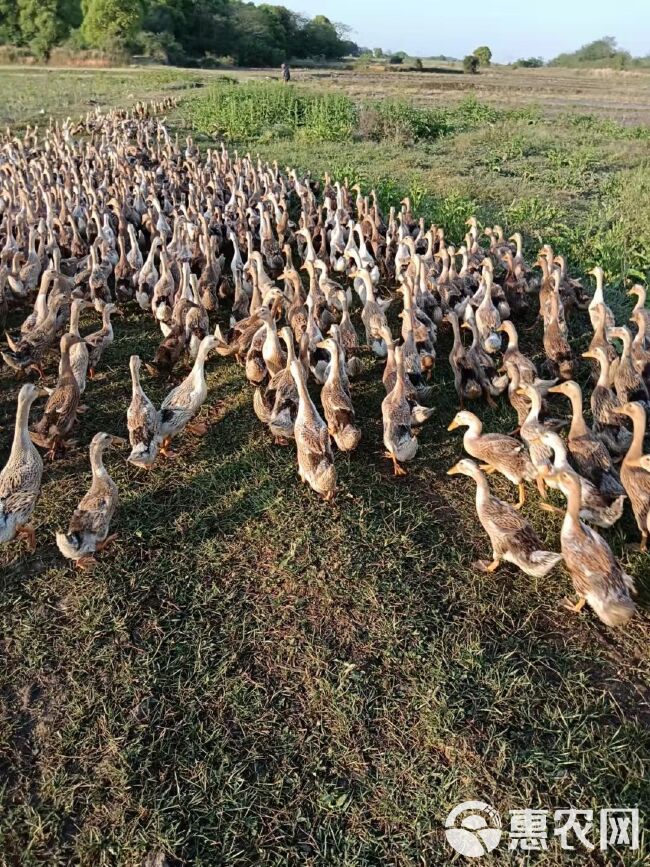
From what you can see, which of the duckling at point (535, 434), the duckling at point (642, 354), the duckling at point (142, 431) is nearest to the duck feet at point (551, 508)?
the duckling at point (535, 434)

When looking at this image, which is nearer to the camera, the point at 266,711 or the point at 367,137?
the point at 266,711

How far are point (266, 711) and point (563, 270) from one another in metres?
7.39

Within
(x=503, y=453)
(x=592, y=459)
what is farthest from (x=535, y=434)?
(x=592, y=459)

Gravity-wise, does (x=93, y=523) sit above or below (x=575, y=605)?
above

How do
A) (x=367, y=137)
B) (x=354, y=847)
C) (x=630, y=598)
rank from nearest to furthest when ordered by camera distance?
(x=354, y=847) → (x=630, y=598) → (x=367, y=137)

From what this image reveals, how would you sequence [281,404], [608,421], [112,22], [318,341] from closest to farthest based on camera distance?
[608,421] → [281,404] → [318,341] → [112,22]

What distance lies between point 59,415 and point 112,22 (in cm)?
6045

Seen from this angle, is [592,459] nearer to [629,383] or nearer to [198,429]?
[629,383]

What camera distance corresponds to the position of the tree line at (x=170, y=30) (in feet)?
175

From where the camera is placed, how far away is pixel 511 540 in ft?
16.0

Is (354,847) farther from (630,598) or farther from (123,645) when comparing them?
(630,598)

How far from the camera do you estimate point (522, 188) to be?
612 inches

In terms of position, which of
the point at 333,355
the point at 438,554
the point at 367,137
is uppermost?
the point at 367,137


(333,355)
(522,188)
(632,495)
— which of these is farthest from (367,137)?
(632,495)
